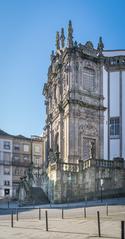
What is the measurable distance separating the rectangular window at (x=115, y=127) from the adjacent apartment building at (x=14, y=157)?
111 feet

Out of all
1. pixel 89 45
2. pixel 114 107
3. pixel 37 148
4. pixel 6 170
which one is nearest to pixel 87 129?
pixel 114 107

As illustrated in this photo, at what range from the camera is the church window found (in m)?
44.0

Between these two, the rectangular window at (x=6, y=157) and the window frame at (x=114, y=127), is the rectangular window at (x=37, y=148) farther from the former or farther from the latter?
the window frame at (x=114, y=127)

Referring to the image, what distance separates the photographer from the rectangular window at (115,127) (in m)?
42.8

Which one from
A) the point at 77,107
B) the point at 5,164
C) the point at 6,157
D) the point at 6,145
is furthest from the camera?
the point at 6,145

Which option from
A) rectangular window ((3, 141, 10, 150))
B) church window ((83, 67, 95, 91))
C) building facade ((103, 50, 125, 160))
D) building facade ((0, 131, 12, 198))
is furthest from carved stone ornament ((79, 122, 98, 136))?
rectangular window ((3, 141, 10, 150))

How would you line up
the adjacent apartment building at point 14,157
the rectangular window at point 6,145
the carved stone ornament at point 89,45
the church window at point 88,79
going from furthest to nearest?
the rectangular window at point 6,145 < the adjacent apartment building at point 14,157 < the carved stone ornament at point 89,45 < the church window at point 88,79

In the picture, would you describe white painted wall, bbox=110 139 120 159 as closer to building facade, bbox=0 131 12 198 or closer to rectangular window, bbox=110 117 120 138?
rectangular window, bbox=110 117 120 138

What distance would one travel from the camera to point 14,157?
258 ft

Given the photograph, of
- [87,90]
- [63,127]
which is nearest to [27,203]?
[63,127]

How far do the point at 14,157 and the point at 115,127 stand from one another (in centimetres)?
3877

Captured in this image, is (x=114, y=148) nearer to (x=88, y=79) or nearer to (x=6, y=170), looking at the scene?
(x=88, y=79)

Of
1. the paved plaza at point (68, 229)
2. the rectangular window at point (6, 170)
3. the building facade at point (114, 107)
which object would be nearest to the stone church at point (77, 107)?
the building facade at point (114, 107)

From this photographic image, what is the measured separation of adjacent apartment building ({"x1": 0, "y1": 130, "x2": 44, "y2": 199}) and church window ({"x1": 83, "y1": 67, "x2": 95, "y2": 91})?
1333 inches
